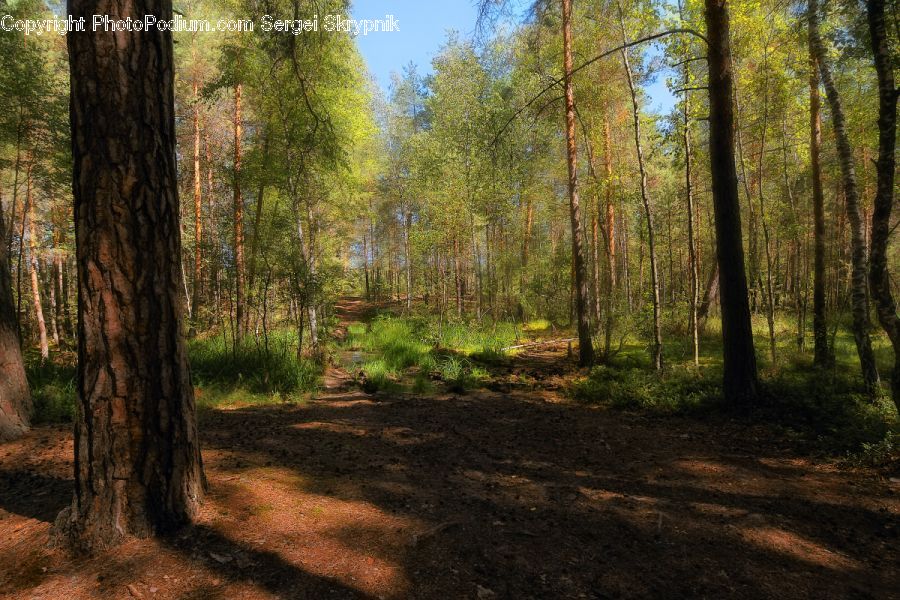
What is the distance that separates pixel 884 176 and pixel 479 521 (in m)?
4.78

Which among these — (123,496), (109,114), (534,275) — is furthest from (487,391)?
(534,275)

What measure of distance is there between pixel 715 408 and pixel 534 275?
13664 millimetres

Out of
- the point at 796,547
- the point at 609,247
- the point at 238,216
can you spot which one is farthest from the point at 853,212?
the point at 238,216

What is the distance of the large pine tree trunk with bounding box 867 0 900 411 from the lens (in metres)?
3.79

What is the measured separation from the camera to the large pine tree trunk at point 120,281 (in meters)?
2.02

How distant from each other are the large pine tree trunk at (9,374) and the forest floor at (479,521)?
26 centimetres

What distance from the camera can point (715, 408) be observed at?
579 cm

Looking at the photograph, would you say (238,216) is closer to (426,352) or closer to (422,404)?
(426,352)

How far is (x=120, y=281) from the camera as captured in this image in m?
2.03

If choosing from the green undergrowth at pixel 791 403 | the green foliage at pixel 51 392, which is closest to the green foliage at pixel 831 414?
the green undergrowth at pixel 791 403

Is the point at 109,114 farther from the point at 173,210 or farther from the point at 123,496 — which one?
the point at 123,496

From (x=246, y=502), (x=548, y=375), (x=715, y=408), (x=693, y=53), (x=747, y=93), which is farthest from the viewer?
(x=747, y=93)

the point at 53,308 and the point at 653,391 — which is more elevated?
the point at 53,308

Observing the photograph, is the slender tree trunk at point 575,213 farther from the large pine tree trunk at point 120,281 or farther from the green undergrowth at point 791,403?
the large pine tree trunk at point 120,281
